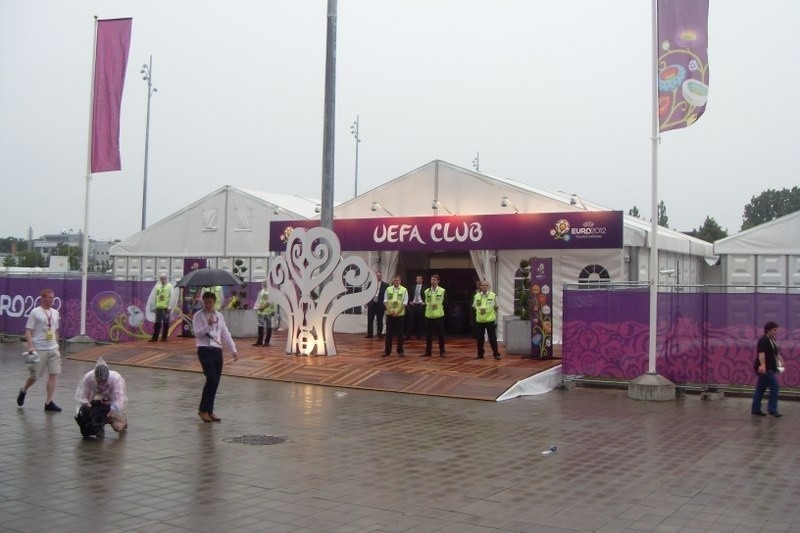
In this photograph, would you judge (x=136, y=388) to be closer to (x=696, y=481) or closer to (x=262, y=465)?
(x=262, y=465)

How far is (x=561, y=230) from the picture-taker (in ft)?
64.3

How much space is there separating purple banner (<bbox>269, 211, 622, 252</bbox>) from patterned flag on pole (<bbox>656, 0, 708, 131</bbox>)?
5.65 meters

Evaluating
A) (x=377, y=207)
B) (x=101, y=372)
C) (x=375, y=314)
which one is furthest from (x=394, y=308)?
(x=101, y=372)

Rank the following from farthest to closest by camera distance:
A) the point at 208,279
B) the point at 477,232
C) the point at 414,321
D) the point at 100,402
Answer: the point at 414,321, the point at 477,232, the point at 208,279, the point at 100,402

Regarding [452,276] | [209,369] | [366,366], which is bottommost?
[366,366]

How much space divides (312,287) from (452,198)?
6.61 meters

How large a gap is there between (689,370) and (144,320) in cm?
1404

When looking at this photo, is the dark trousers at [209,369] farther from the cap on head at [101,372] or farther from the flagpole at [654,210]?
the flagpole at [654,210]

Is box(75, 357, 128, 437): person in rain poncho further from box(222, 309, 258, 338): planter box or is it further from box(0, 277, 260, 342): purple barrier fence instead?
box(222, 309, 258, 338): planter box

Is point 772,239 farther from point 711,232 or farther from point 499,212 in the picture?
point 711,232

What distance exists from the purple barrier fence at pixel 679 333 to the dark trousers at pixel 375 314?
794 cm

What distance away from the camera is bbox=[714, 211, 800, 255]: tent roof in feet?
66.9

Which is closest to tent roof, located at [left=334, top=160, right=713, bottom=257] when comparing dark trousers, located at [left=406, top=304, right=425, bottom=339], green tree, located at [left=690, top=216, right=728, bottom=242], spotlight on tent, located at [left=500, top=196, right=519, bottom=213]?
spotlight on tent, located at [left=500, top=196, right=519, bottom=213]

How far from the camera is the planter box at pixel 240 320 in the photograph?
21.8 metres
